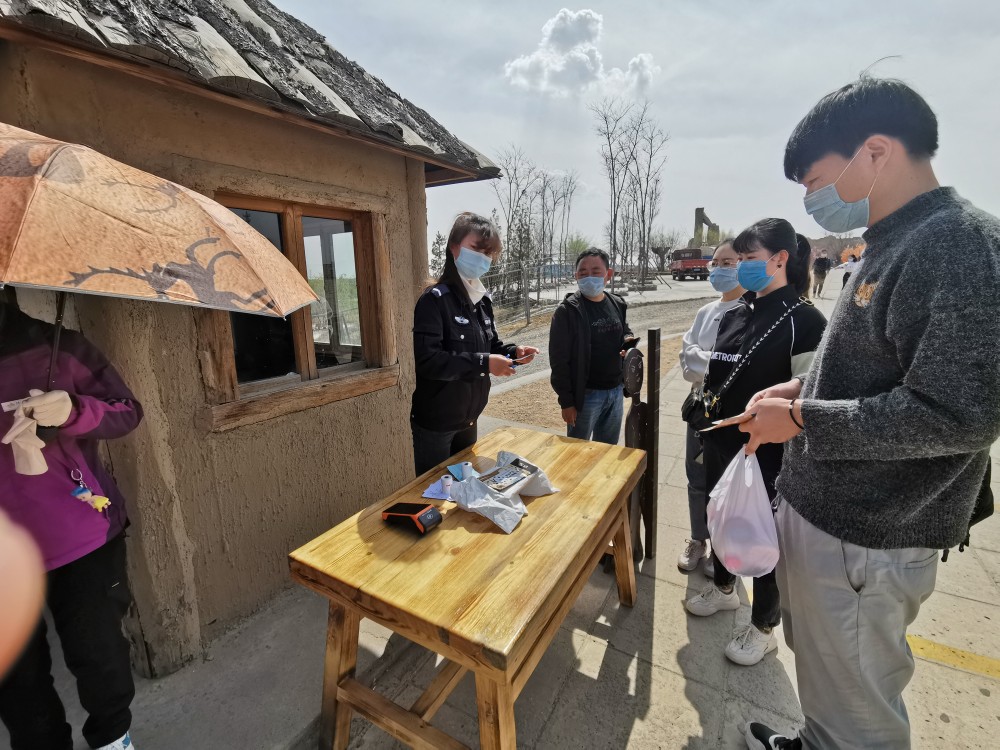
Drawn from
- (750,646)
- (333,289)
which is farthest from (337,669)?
(333,289)

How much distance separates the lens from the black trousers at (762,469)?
2133 millimetres

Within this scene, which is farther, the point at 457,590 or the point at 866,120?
the point at 457,590

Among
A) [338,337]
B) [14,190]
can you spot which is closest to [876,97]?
[14,190]

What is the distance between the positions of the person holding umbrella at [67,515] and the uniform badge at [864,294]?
95.1 inches

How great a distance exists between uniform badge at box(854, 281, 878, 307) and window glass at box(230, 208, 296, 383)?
109 inches

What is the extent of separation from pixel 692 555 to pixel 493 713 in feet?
6.80

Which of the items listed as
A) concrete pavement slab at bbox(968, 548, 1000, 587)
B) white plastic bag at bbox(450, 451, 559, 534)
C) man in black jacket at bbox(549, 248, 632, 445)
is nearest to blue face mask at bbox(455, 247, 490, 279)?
man in black jacket at bbox(549, 248, 632, 445)

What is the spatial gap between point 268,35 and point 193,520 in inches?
102

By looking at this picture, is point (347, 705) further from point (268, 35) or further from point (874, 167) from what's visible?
point (268, 35)

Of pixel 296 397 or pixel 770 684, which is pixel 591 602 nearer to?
pixel 770 684

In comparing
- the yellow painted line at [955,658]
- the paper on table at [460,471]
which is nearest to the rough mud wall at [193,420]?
the paper on table at [460,471]

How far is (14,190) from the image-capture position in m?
1.13

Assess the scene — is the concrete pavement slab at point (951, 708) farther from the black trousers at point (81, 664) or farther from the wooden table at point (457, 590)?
the black trousers at point (81, 664)

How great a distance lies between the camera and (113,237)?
120 cm
